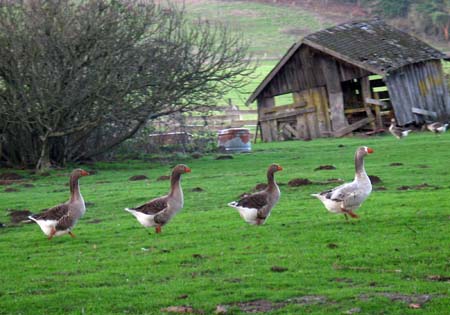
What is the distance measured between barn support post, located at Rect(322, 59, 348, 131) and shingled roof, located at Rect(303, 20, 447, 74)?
115 centimetres

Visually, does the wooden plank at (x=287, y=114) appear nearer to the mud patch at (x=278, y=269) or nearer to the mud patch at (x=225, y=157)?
the mud patch at (x=225, y=157)

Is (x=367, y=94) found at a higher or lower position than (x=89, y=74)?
lower

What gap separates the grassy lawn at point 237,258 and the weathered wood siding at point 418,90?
25.1m

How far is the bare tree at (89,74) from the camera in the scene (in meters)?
36.0

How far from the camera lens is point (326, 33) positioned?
5616 centimetres

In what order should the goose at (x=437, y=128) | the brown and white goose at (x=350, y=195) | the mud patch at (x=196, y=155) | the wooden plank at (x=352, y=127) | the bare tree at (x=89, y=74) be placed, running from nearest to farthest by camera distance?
the brown and white goose at (x=350, y=195), the bare tree at (x=89, y=74), the mud patch at (x=196, y=155), the goose at (x=437, y=128), the wooden plank at (x=352, y=127)

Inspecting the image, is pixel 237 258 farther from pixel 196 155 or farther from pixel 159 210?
pixel 196 155

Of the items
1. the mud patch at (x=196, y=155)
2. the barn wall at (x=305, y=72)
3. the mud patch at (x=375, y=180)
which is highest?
the barn wall at (x=305, y=72)

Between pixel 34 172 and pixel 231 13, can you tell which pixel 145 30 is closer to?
pixel 34 172

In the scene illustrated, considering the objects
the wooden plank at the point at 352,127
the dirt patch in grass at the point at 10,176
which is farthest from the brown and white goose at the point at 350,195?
the wooden plank at the point at 352,127

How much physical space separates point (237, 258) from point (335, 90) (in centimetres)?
3881

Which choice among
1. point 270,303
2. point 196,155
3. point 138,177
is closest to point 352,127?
point 196,155

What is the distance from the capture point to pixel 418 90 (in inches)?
2156

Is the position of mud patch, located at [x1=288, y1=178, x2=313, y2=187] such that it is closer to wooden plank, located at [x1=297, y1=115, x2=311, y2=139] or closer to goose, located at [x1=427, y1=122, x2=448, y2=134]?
goose, located at [x1=427, y1=122, x2=448, y2=134]
